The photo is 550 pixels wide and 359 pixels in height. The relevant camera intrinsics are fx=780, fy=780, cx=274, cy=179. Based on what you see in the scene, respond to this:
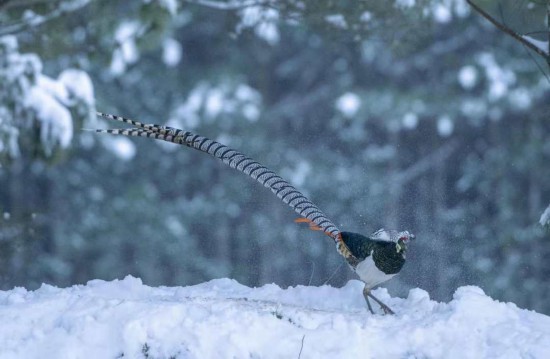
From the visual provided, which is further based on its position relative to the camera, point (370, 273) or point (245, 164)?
point (245, 164)

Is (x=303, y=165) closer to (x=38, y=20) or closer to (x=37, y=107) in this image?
(x=38, y=20)

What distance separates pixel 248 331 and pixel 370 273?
981mm

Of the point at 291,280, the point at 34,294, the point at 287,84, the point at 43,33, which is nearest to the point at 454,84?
the point at 287,84

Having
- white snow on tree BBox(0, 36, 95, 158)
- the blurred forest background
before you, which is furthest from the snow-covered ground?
the blurred forest background

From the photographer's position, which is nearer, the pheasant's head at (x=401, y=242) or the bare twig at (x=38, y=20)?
the pheasant's head at (x=401, y=242)

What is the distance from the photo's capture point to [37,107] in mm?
7098

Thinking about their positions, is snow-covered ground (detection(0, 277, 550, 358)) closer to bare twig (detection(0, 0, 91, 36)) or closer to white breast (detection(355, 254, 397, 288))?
white breast (detection(355, 254, 397, 288))

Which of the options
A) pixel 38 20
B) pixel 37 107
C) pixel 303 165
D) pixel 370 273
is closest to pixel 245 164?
pixel 370 273

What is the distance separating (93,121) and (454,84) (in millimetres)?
7505

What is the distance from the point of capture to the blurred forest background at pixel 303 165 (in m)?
12.5

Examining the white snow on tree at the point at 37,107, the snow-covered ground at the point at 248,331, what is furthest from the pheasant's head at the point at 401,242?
the white snow on tree at the point at 37,107

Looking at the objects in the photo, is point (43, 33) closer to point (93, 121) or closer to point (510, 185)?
point (93, 121)

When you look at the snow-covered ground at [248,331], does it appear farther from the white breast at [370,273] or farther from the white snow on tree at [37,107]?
the white snow on tree at [37,107]

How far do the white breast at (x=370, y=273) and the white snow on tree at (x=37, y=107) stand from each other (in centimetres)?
387
